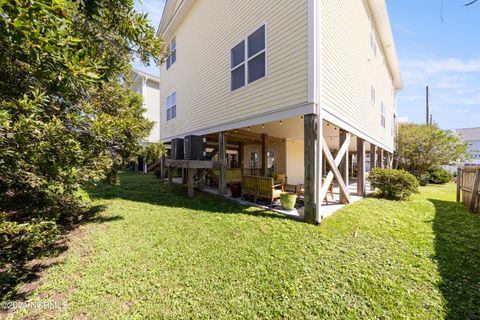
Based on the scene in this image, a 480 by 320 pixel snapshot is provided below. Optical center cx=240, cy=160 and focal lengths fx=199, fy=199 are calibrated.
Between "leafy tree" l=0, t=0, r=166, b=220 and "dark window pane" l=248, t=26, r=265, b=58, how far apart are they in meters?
3.31

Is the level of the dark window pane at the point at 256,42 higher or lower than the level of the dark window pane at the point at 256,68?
higher

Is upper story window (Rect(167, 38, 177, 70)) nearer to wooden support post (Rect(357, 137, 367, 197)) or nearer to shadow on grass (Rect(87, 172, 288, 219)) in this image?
shadow on grass (Rect(87, 172, 288, 219))

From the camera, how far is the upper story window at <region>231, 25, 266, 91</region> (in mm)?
6555

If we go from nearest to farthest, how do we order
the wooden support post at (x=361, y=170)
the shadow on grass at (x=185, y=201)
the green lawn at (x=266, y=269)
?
the green lawn at (x=266, y=269) → the shadow on grass at (x=185, y=201) → the wooden support post at (x=361, y=170)

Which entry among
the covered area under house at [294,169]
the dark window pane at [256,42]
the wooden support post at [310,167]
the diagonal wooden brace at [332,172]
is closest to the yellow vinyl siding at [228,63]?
the dark window pane at [256,42]

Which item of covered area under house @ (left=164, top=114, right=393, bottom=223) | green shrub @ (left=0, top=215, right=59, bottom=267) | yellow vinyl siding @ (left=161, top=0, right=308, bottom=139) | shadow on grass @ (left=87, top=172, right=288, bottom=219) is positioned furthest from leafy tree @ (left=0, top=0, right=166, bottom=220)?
covered area under house @ (left=164, top=114, right=393, bottom=223)

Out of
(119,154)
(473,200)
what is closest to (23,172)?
(119,154)

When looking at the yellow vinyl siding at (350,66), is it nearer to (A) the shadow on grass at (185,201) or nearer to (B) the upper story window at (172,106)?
(A) the shadow on grass at (185,201)

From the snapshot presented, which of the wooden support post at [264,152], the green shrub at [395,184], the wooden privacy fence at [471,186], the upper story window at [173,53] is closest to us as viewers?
the wooden privacy fence at [471,186]

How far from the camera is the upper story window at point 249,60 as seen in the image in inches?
258

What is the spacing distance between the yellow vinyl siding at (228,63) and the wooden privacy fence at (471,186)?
680 cm

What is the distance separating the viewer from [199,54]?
995 centimetres

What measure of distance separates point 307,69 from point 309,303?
5.04 meters

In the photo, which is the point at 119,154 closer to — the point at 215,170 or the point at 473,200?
the point at 215,170
